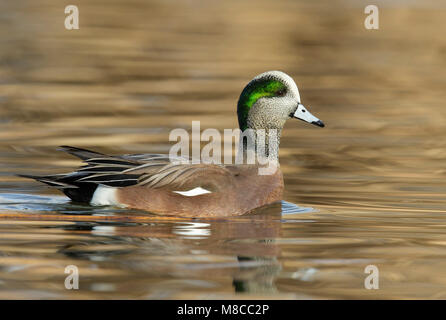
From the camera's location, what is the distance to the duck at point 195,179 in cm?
774

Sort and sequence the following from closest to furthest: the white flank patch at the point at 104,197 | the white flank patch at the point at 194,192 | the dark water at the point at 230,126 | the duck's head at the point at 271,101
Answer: the dark water at the point at 230,126 → the white flank patch at the point at 194,192 → the white flank patch at the point at 104,197 → the duck's head at the point at 271,101

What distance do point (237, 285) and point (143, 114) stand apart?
6326 millimetres

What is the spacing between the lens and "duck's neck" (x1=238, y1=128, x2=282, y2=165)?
8156 millimetres

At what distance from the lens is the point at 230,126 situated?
1137cm

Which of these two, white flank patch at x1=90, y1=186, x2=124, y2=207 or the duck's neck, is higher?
the duck's neck

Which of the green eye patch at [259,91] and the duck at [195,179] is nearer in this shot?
the duck at [195,179]

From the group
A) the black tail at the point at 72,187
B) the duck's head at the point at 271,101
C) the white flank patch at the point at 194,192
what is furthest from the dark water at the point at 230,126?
the duck's head at the point at 271,101

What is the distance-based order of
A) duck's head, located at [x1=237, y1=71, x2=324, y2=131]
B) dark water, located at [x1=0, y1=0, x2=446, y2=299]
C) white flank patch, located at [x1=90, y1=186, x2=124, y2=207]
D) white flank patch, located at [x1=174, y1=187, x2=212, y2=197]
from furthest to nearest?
duck's head, located at [x1=237, y1=71, x2=324, y2=131] < white flank patch, located at [x1=90, y1=186, x2=124, y2=207] < white flank patch, located at [x1=174, y1=187, x2=212, y2=197] < dark water, located at [x1=0, y1=0, x2=446, y2=299]

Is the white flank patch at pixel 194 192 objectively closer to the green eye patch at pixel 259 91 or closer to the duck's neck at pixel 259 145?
the duck's neck at pixel 259 145

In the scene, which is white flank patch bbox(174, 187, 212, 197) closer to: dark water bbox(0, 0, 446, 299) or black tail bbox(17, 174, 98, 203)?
dark water bbox(0, 0, 446, 299)

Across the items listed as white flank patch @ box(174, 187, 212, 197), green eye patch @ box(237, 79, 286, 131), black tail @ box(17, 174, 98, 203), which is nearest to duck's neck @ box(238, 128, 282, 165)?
green eye patch @ box(237, 79, 286, 131)

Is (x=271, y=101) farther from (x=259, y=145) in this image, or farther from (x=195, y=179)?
(x=195, y=179)

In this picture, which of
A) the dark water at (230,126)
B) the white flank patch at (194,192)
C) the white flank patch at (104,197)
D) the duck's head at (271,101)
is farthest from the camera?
the duck's head at (271,101)

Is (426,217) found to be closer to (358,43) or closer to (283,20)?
(358,43)
